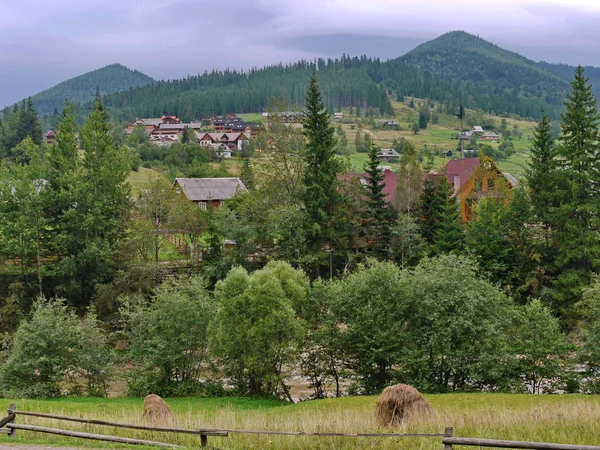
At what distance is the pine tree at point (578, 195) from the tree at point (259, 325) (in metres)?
22.9

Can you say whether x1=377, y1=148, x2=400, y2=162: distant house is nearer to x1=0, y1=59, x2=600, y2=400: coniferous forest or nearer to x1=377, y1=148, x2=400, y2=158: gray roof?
x1=377, y1=148, x2=400, y2=158: gray roof

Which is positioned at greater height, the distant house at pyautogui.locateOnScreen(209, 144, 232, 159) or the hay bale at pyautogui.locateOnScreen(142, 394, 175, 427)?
the distant house at pyautogui.locateOnScreen(209, 144, 232, 159)

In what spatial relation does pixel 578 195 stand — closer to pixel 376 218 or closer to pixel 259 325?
pixel 376 218

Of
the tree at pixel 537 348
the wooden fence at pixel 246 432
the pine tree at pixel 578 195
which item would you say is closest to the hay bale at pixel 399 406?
the wooden fence at pixel 246 432

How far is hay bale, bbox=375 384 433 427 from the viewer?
67.0 ft

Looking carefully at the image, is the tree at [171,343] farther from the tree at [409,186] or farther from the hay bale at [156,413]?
the tree at [409,186]

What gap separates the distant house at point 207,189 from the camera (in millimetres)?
69875

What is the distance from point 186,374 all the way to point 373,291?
40.9 feet

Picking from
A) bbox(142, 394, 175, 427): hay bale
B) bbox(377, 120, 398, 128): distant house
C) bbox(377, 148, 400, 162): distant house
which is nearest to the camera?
bbox(142, 394, 175, 427): hay bale

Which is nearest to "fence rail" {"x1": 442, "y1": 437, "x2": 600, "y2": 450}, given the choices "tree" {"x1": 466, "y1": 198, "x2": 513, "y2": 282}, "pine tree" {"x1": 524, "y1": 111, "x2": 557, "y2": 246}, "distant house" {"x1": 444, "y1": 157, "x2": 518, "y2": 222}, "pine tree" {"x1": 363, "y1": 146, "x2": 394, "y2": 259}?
"tree" {"x1": 466, "y1": 198, "x2": 513, "y2": 282}

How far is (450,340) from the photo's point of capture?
1179 inches

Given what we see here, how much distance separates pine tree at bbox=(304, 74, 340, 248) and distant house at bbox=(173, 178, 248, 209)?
61.3ft

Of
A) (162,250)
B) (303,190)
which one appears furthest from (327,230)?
(162,250)

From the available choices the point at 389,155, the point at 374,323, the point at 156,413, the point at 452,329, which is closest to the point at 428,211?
the point at 374,323
